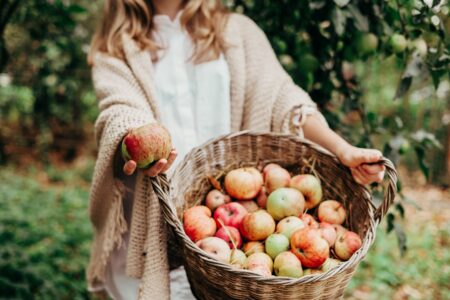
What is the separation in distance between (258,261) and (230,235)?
138 mm

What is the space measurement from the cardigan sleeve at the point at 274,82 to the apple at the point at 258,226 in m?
0.38

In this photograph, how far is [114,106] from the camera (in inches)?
58.1

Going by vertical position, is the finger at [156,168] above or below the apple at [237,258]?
above

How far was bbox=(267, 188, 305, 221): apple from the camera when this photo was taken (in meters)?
1.35

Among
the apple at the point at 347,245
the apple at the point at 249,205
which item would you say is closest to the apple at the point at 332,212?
the apple at the point at 347,245

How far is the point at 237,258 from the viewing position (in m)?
1.24

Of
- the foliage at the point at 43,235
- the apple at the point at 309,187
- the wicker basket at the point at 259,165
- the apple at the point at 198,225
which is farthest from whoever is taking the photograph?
the foliage at the point at 43,235

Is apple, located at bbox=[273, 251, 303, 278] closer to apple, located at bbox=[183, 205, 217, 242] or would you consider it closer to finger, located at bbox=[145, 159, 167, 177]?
apple, located at bbox=[183, 205, 217, 242]

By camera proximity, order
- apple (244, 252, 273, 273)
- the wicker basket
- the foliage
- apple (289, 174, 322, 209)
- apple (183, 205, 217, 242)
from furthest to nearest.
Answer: the foliage, apple (289, 174, 322, 209), apple (183, 205, 217, 242), apple (244, 252, 273, 273), the wicker basket

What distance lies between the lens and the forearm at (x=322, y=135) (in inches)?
57.8

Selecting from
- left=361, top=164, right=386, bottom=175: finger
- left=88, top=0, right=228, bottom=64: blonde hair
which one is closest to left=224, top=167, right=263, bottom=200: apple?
left=361, top=164, right=386, bottom=175: finger

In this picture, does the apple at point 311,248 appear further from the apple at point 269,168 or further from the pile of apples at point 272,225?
the apple at point 269,168

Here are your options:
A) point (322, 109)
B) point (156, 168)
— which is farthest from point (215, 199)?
point (322, 109)

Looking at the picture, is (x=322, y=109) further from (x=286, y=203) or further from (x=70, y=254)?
(x=70, y=254)
